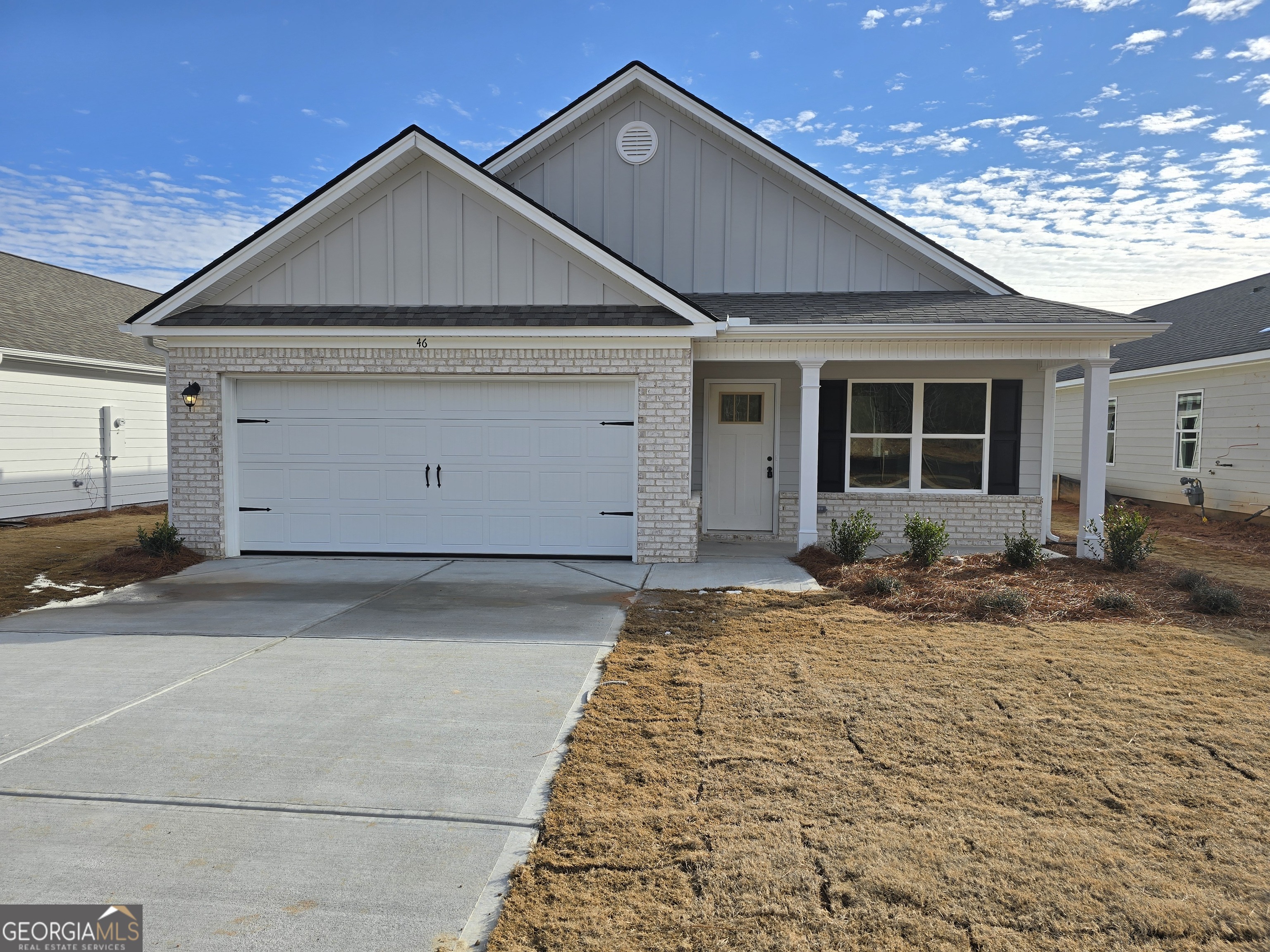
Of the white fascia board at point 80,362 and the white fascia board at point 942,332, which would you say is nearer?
the white fascia board at point 942,332

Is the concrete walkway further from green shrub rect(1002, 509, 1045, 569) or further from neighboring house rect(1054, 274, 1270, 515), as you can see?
neighboring house rect(1054, 274, 1270, 515)

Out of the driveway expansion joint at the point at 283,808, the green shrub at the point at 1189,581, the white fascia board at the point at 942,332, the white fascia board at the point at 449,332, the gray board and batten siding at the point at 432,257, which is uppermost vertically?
the gray board and batten siding at the point at 432,257

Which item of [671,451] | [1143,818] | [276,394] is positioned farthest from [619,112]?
[1143,818]

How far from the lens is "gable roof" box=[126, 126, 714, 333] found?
8.77m

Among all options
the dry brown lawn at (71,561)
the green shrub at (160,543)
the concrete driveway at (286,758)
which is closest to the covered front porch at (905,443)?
the concrete driveway at (286,758)

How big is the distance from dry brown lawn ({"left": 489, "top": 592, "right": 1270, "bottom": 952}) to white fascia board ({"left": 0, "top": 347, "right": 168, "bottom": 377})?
11.4 meters

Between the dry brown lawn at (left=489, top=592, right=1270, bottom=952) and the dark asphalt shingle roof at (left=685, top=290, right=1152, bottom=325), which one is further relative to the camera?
the dark asphalt shingle roof at (left=685, top=290, right=1152, bottom=325)

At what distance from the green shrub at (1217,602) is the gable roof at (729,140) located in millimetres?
5291

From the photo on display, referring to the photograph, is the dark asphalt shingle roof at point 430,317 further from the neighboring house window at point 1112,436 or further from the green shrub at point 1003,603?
the neighboring house window at point 1112,436

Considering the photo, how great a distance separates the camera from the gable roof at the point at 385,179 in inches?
345

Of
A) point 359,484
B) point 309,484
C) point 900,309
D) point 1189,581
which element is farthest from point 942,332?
point 309,484

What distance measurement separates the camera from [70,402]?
543 inches

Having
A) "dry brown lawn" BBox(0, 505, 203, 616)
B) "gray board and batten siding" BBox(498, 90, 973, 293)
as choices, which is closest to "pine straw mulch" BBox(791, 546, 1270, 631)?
"gray board and batten siding" BBox(498, 90, 973, 293)

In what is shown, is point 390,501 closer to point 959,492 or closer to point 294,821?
point 294,821
